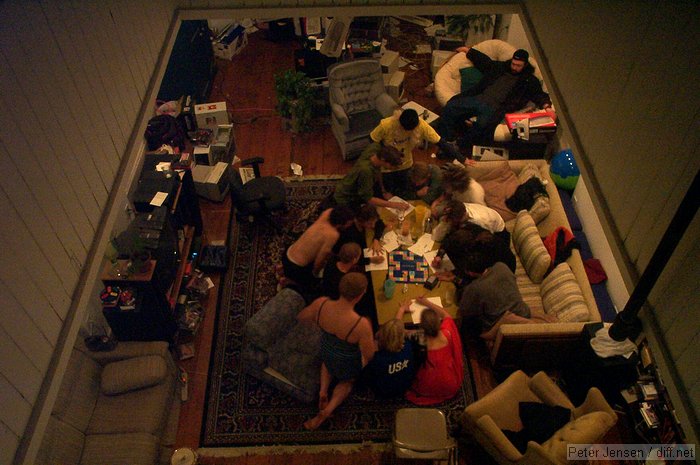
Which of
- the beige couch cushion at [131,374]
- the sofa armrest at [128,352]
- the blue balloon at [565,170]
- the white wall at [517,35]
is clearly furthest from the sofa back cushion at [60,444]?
the white wall at [517,35]

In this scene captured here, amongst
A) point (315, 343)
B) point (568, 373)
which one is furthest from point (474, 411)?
point (315, 343)

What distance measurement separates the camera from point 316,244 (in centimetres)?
471

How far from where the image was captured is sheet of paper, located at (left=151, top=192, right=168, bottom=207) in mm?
4770

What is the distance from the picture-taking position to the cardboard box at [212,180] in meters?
6.04

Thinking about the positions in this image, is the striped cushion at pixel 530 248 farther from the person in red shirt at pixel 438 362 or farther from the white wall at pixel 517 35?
the white wall at pixel 517 35

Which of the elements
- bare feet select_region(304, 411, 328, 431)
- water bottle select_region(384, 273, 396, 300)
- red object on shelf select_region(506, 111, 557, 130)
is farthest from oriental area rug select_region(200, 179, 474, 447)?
red object on shelf select_region(506, 111, 557, 130)

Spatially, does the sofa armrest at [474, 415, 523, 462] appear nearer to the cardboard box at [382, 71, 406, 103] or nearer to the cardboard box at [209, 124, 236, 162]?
the cardboard box at [209, 124, 236, 162]

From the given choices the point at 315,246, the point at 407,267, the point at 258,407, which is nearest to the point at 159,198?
the point at 315,246

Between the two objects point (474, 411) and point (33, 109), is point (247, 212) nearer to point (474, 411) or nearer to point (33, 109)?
point (474, 411)

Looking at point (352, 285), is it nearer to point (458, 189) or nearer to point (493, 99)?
point (458, 189)

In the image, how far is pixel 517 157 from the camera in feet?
20.8

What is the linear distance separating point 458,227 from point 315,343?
1.65 metres

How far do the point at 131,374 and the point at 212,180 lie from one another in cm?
252

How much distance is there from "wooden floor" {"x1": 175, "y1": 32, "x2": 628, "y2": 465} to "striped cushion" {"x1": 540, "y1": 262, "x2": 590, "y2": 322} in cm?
79
